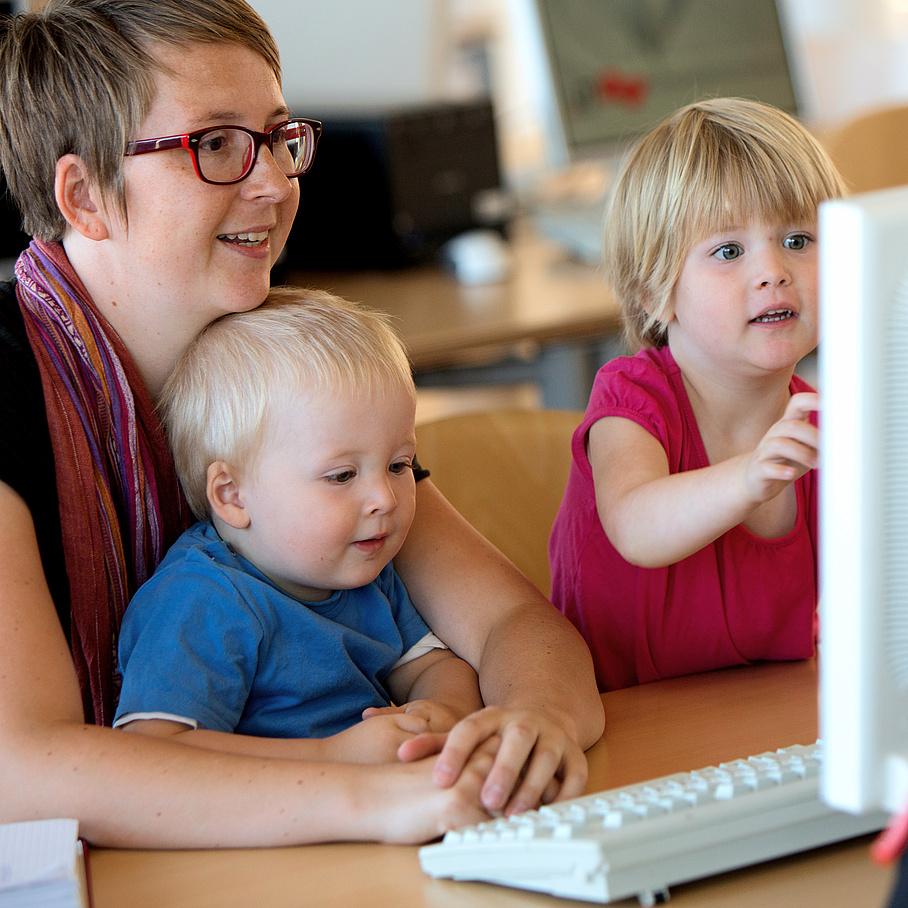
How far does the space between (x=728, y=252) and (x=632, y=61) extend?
1.61 meters

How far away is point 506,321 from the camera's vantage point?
6.99 ft

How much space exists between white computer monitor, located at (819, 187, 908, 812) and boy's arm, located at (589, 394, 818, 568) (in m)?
0.23

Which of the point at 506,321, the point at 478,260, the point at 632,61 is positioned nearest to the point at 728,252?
the point at 506,321

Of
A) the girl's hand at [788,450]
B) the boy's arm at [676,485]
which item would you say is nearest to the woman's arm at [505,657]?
the boy's arm at [676,485]

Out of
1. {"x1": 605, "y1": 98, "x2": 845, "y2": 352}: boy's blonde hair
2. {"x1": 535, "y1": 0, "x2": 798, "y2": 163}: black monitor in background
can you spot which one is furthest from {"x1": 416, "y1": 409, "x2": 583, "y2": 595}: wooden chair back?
{"x1": 535, "y1": 0, "x2": 798, "y2": 163}: black monitor in background

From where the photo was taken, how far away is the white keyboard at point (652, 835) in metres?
0.70

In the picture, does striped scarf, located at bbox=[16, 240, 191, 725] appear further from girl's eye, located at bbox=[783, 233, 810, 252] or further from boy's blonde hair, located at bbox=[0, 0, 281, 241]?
girl's eye, located at bbox=[783, 233, 810, 252]

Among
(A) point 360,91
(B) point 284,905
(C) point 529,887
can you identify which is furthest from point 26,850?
(A) point 360,91

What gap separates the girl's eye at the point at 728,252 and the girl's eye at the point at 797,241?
43mm

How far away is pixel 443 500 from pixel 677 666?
0.29 metres

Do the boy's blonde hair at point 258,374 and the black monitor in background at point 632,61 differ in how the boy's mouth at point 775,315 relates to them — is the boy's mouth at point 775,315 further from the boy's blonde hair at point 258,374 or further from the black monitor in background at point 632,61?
the black monitor in background at point 632,61

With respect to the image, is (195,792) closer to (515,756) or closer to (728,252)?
(515,756)

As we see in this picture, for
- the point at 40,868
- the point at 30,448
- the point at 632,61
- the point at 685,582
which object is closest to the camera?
the point at 40,868

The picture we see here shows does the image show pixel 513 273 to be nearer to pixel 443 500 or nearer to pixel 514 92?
pixel 443 500
